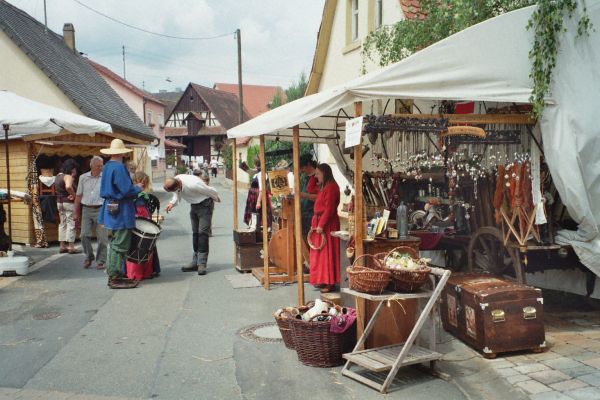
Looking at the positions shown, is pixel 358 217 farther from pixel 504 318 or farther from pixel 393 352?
pixel 504 318

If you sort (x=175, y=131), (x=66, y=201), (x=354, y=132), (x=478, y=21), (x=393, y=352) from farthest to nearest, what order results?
(x=175, y=131), (x=66, y=201), (x=478, y=21), (x=354, y=132), (x=393, y=352)

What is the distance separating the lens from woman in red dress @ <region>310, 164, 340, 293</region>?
24.7 ft

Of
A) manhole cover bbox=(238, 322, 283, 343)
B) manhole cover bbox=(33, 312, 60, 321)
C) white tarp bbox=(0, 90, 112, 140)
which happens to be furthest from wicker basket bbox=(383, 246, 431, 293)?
white tarp bbox=(0, 90, 112, 140)

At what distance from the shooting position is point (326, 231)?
7.63m

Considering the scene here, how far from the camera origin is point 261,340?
585 cm

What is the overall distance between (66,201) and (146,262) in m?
3.46

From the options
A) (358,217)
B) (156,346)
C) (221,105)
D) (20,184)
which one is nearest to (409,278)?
(358,217)

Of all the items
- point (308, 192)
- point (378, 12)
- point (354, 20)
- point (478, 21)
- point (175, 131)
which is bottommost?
point (308, 192)

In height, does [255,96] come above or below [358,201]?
above

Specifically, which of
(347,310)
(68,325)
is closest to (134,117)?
(68,325)

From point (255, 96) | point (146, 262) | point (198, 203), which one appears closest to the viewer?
point (146, 262)

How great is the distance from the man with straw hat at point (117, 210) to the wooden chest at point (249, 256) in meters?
1.84

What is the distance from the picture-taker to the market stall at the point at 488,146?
5.44 metres

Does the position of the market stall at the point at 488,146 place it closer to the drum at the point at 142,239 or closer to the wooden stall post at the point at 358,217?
the wooden stall post at the point at 358,217
